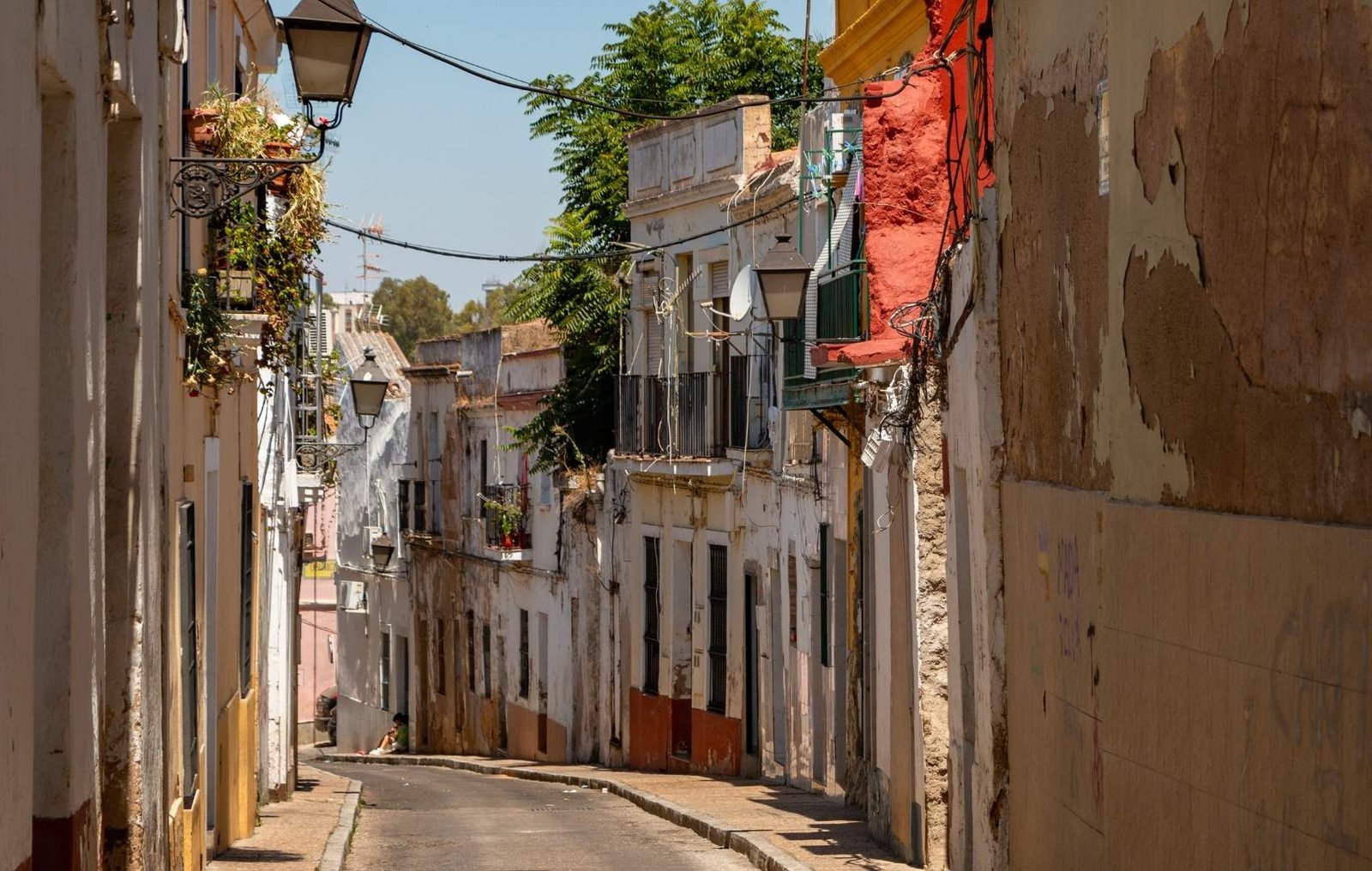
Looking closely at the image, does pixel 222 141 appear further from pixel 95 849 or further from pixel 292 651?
pixel 292 651

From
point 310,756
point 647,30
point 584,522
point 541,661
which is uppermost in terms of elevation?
point 647,30

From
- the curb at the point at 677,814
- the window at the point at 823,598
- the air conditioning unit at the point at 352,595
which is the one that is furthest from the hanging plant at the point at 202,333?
the air conditioning unit at the point at 352,595

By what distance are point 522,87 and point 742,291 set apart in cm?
994

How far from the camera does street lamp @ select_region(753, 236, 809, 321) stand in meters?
16.2

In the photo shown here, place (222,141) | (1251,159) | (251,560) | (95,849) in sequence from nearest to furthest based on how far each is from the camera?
(1251,159)
(95,849)
(222,141)
(251,560)

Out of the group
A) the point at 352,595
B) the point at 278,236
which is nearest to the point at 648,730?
the point at 278,236

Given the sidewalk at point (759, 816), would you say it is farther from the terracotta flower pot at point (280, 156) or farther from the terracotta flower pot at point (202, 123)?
the terracotta flower pot at point (202, 123)

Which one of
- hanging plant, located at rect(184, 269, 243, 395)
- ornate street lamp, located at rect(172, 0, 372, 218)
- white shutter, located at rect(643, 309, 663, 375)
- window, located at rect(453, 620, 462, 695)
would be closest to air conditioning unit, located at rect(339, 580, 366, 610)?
window, located at rect(453, 620, 462, 695)

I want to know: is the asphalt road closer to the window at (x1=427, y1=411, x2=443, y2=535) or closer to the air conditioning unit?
the window at (x1=427, y1=411, x2=443, y2=535)

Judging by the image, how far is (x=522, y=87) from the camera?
37.1ft

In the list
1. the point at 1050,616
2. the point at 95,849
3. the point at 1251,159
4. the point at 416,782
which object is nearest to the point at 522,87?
the point at 1050,616

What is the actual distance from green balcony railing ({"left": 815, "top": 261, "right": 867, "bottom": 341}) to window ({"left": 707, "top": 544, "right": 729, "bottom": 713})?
22.3 ft

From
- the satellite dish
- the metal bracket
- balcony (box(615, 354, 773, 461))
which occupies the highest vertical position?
the satellite dish

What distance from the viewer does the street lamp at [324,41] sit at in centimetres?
986
